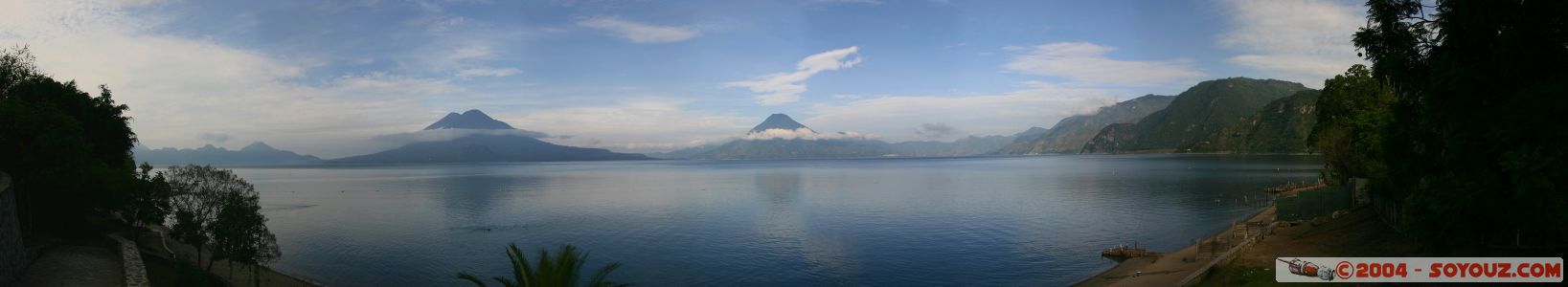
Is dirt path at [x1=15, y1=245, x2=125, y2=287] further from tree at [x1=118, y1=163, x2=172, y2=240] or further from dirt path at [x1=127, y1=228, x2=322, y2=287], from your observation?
tree at [x1=118, y1=163, x2=172, y2=240]

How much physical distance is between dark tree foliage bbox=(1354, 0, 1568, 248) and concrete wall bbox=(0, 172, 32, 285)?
5643 centimetres

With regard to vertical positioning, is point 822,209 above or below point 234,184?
below

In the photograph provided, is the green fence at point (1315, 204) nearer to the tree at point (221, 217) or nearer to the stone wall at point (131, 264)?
the tree at point (221, 217)

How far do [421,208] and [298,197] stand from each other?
207 ft

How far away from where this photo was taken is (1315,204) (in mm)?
56531

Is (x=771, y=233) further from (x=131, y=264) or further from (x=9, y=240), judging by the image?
(x=9, y=240)

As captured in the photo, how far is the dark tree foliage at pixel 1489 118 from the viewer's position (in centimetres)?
1717

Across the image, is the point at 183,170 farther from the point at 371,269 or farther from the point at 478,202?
the point at 478,202

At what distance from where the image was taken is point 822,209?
97.9 meters

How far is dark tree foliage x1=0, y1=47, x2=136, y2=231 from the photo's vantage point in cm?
4350

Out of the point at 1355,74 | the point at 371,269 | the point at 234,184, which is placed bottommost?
the point at 371,269

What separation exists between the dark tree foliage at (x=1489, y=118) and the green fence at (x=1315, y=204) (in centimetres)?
4006

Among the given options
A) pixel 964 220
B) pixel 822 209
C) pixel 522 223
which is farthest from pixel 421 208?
pixel 964 220

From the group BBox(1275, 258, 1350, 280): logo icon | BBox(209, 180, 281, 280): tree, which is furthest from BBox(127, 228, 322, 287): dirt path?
BBox(1275, 258, 1350, 280): logo icon
